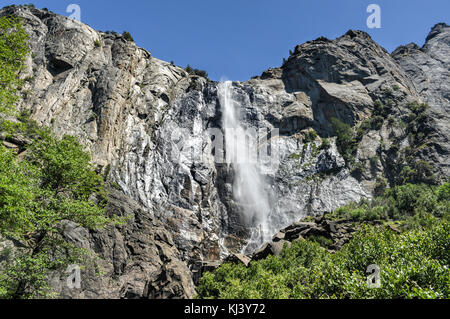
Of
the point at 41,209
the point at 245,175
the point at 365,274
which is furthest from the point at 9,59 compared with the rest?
the point at 245,175

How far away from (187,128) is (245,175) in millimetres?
19249

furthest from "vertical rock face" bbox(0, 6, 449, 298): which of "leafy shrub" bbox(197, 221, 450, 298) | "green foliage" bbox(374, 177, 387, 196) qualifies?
"leafy shrub" bbox(197, 221, 450, 298)

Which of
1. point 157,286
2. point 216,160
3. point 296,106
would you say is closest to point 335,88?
point 296,106

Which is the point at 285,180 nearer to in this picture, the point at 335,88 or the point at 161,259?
the point at 335,88

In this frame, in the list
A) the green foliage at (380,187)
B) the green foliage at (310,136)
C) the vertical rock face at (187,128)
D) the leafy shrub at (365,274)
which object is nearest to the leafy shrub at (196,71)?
the vertical rock face at (187,128)

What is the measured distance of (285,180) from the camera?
260ft

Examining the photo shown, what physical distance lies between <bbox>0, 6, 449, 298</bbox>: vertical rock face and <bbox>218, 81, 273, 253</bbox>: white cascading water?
200cm

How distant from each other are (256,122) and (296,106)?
13317 mm

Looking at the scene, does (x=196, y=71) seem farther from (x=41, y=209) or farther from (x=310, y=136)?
(x=41, y=209)

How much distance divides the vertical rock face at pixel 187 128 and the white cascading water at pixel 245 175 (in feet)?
6.56

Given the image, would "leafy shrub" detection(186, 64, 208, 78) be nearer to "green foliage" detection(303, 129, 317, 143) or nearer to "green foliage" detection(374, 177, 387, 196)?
"green foliage" detection(303, 129, 317, 143)

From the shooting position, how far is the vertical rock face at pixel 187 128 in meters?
48.8

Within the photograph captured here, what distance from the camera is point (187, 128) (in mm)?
79500

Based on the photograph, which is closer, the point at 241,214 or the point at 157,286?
the point at 157,286
